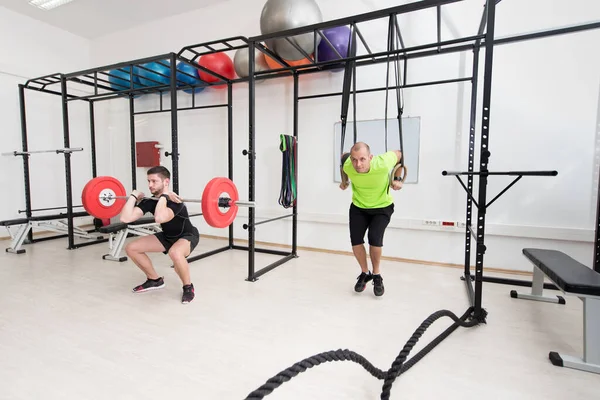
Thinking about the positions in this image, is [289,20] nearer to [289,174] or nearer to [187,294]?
[289,174]

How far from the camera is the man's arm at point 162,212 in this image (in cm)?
224

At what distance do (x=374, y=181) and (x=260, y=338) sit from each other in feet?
4.53

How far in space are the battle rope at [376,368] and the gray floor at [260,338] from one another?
5 cm

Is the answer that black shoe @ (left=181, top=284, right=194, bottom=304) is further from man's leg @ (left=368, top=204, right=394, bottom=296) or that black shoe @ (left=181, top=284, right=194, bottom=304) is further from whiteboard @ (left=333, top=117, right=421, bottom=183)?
whiteboard @ (left=333, top=117, right=421, bottom=183)

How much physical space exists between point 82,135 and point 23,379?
4.75 meters

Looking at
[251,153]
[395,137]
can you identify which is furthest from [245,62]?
[395,137]

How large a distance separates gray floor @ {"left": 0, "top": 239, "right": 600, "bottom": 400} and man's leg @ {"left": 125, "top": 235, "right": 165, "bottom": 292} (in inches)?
4.1

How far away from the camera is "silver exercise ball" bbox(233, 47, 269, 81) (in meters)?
3.38

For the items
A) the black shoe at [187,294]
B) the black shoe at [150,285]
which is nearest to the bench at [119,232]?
the black shoe at [150,285]

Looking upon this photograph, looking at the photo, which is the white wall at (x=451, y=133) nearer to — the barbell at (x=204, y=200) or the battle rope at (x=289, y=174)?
the battle rope at (x=289, y=174)

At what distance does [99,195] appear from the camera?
2.81 m

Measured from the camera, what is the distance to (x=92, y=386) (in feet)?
4.56

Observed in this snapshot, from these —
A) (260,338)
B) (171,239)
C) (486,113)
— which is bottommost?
(260,338)

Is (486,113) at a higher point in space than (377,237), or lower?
higher
